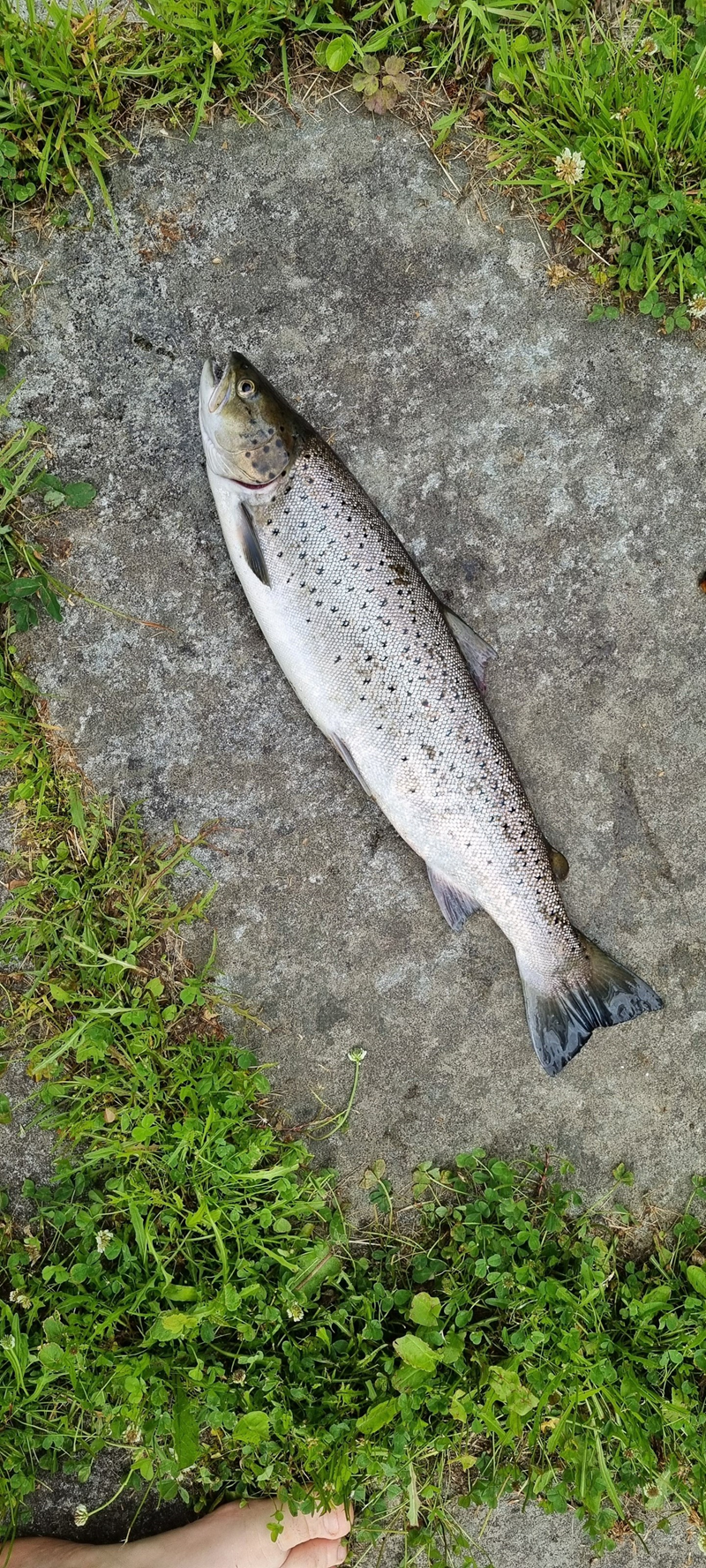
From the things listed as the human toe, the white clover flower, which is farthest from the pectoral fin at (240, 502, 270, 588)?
the human toe

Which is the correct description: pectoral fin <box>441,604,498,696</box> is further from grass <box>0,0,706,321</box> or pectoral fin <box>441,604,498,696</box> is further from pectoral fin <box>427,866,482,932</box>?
grass <box>0,0,706,321</box>

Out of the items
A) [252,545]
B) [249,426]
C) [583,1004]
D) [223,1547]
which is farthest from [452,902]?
[223,1547]

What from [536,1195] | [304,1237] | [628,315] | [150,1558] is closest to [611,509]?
[628,315]

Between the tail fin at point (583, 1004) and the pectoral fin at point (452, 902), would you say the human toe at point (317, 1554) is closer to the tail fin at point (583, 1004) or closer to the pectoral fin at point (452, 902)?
the tail fin at point (583, 1004)

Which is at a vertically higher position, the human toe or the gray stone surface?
the gray stone surface

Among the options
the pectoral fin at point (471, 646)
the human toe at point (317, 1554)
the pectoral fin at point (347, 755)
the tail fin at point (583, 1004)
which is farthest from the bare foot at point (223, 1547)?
the pectoral fin at point (471, 646)

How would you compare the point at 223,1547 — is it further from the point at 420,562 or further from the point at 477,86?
the point at 477,86
